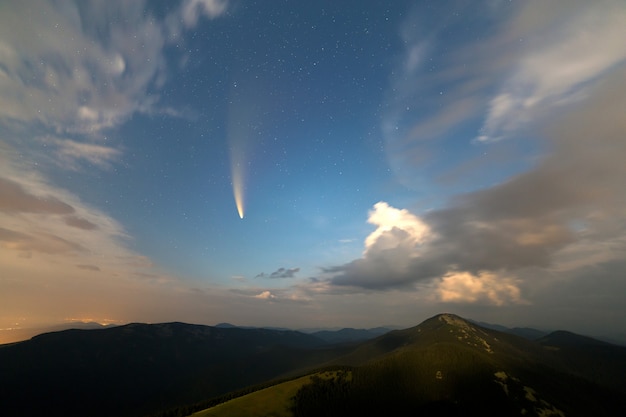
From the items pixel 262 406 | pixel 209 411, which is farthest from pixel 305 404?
pixel 209 411

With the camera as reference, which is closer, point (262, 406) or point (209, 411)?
point (209, 411)

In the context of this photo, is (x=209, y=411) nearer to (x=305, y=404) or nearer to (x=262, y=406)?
(x=262, y=406)

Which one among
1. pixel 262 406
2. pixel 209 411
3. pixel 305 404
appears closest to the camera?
pixel 209 411

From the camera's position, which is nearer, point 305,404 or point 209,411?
point 209,411

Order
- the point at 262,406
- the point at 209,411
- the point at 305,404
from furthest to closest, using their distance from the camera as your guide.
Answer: the point at 305,404
the point at 262,406
the point at 209,411
